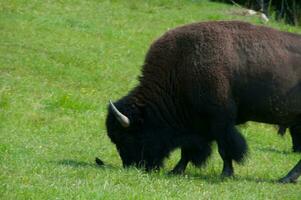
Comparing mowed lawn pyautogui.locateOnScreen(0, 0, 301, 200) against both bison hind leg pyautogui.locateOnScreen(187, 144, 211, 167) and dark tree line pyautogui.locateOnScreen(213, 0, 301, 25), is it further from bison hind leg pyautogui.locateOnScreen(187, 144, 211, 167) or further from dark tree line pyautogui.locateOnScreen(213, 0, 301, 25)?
dark tree line pyautogui.locateOnScreen(213, 0, 301, 25)

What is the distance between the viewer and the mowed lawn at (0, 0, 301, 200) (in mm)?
9094

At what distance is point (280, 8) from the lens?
1120 inches

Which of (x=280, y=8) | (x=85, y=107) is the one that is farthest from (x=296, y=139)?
(x=280, y=8)

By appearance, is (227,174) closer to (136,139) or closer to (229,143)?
(229,143)

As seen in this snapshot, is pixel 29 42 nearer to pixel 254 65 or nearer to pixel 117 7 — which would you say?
pixel 117 7

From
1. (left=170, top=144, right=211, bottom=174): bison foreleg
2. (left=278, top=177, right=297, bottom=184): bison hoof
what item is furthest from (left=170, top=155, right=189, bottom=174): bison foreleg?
(left=278, top=177, right=297, bottom=184): bison hoof

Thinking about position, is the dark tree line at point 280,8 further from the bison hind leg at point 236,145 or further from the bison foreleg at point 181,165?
the bison hind leg at point 236,145

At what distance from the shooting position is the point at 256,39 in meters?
11.2

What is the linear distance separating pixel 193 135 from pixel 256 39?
1.56 m

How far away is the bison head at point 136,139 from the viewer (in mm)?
11062

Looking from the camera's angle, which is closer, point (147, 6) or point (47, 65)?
point (47, 65)

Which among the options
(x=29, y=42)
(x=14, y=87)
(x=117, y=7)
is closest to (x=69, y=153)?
(x=14, y=87)

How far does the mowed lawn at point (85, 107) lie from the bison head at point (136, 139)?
303 millimetres

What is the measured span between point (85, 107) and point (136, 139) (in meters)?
3.67
